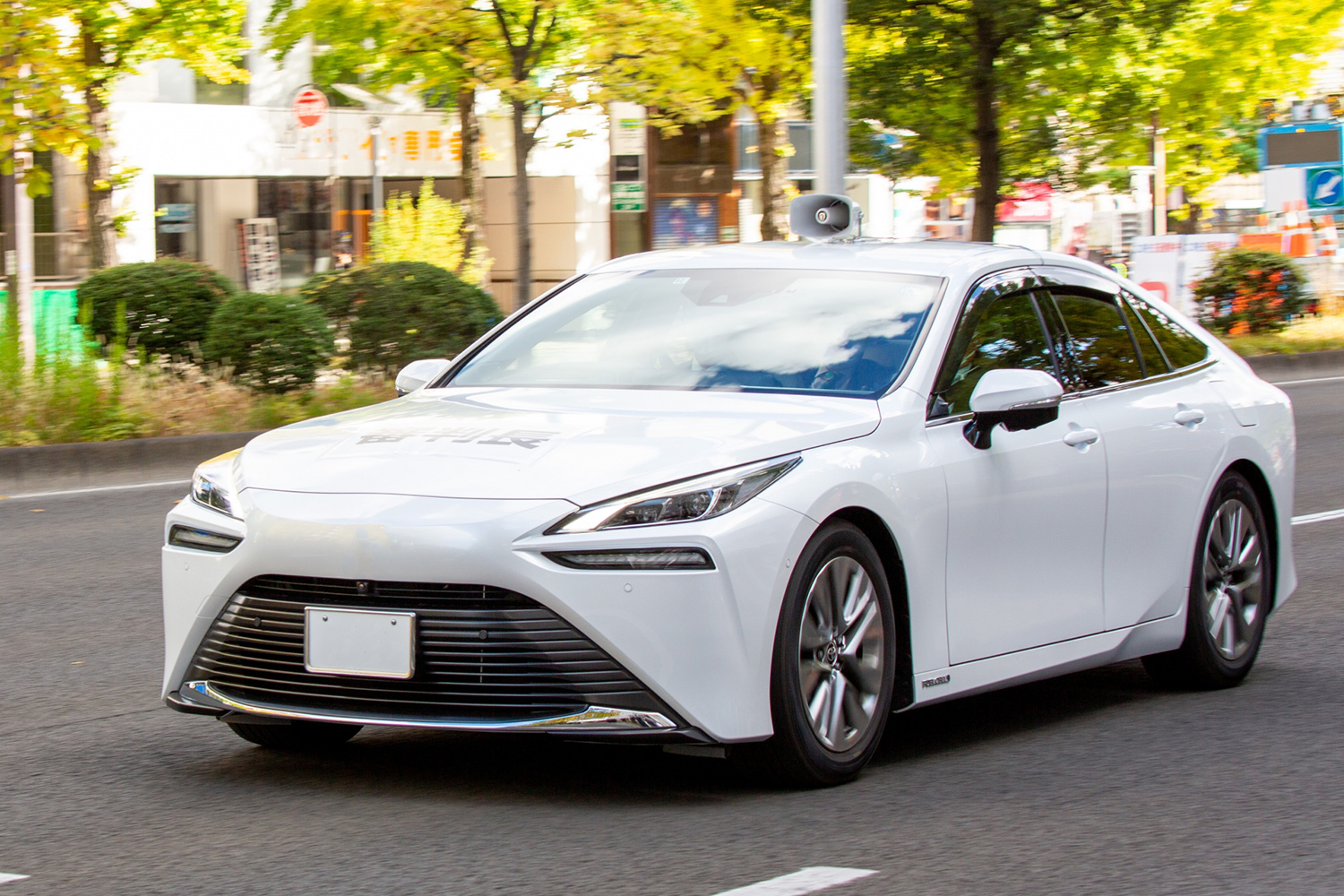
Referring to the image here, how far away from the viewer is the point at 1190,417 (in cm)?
662

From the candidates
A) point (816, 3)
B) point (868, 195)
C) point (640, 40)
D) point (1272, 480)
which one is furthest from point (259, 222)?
point (1272, 480)

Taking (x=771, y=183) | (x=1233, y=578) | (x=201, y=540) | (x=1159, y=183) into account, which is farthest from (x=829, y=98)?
(x=1159, y=183)

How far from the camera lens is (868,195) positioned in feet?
191

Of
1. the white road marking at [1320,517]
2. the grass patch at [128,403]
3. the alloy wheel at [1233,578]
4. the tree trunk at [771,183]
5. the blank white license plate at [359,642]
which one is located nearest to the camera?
the blank white license plate at [359,642]

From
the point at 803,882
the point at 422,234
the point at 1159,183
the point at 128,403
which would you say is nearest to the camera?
the point at 803,882

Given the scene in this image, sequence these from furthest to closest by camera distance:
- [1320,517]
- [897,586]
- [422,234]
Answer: [422,234]
[1320,517]
[897,586]

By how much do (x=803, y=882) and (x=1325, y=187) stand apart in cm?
2932

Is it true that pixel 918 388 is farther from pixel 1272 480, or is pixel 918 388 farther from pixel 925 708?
pixel 1272 480

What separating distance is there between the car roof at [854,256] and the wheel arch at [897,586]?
1.14 metres

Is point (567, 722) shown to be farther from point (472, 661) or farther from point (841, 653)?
point (841, 653)

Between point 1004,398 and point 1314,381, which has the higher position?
point 1004,398

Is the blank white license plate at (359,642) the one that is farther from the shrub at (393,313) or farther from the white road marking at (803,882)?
the shrub at (393,313)

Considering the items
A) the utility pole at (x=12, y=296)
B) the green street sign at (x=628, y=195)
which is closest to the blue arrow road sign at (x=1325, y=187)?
the green street sign at (x=628, y=195)

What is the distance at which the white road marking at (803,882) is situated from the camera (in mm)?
4066
